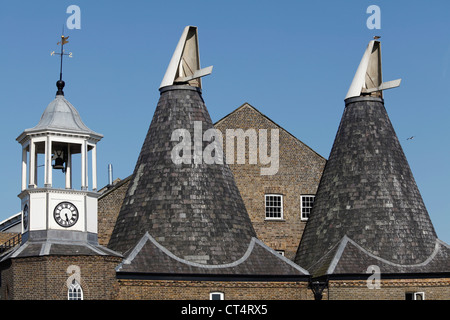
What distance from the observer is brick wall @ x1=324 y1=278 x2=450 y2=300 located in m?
35.3

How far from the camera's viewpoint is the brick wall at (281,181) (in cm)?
4062

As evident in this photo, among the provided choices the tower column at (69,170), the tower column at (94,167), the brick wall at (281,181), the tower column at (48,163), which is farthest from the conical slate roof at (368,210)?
the tower column at (48,163)

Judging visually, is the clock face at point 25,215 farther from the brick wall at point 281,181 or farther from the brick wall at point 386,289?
the brick wall at point 281,181

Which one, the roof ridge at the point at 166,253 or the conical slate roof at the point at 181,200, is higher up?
the conical slate roof at the point at 181,200

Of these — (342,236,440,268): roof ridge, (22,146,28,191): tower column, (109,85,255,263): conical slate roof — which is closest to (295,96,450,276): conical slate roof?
(342,236,440,268): roof ridge

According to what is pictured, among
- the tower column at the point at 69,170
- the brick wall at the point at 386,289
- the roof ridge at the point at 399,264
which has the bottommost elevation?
the brick wall at the point at 386,289

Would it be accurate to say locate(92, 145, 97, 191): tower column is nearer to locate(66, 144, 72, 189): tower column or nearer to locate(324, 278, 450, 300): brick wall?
locate(66, 144, 72, 189): tower column

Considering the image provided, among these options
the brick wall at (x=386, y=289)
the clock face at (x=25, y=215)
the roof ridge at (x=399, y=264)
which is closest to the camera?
the clock face at (x=25, y=215)

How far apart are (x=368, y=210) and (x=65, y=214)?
35.2 feet

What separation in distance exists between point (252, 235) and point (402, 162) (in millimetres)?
6490

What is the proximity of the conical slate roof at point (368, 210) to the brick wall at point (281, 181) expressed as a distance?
1.26m
